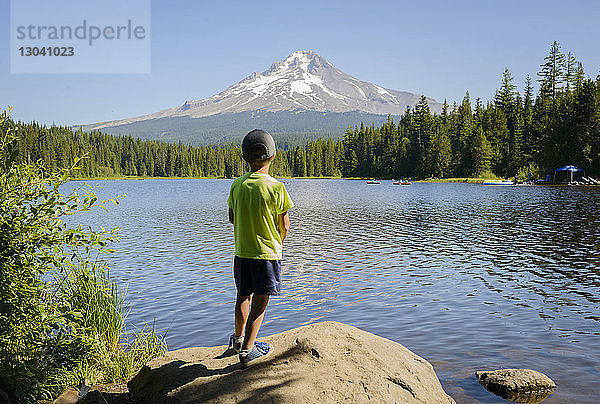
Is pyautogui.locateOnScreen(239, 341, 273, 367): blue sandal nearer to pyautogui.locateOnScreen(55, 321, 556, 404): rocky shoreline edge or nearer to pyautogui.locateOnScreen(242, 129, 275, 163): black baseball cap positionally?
pyautogui.locateOnScreen(55, 321, 556, 404): rocky shoreline edge

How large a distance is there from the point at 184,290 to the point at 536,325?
9.06 metres

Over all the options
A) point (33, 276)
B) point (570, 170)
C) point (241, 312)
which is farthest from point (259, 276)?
point (570, 170)

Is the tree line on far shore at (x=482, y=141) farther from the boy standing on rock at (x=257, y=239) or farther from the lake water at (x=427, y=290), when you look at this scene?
the boy standing on rock at (x=257, y=239)

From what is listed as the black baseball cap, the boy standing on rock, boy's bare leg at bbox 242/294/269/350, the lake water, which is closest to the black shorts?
the boy standing on rock

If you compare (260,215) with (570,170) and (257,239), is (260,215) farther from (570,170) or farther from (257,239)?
(570,170)

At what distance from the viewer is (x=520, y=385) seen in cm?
740

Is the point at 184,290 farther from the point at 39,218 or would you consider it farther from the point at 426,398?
the point at 426,398

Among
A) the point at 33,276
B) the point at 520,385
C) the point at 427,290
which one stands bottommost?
the point at 427,290

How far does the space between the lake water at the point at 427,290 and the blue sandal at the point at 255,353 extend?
10.6 feet

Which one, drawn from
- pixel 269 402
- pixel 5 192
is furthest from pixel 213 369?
pixel 5 192

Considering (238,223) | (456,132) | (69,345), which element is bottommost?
(69,345)

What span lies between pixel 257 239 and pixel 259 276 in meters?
0.41

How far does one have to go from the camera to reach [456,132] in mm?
→ 119000

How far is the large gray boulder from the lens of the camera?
4984 mm
